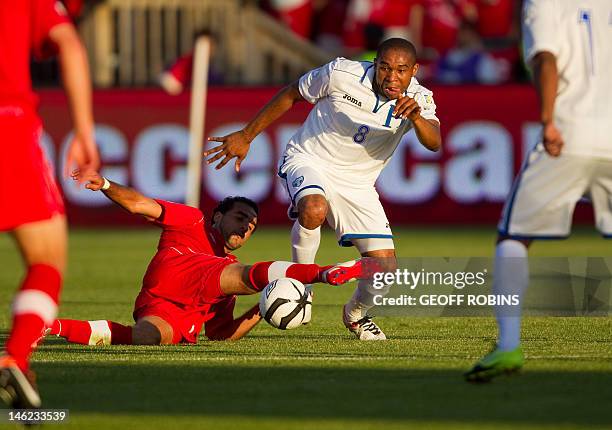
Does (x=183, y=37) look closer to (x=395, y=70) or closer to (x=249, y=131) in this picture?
(x=249, y=131)

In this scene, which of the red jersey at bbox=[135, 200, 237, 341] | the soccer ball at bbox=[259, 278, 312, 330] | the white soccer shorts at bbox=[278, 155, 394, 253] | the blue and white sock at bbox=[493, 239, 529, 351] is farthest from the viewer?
the white soccer shorts at bbox=[278, 155, 394, 253]

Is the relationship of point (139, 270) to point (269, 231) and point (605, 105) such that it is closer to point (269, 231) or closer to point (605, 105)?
point (269, 231)

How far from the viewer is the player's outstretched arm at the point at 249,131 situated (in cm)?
907

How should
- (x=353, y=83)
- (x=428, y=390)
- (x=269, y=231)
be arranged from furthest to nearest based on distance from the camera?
1. (x=269, y=231)
2. (x=353, y=83)
3. (x=428, y=390)

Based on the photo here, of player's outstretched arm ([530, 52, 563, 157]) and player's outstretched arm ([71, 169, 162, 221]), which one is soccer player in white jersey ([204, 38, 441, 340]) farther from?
player's outstretched arm ([530, 52, 563, 157])

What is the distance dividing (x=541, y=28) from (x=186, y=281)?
9.70 ft

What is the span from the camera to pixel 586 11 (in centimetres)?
681

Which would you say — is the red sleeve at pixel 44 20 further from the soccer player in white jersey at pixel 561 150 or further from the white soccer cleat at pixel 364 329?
the white soccer cleat at pixel 364 329

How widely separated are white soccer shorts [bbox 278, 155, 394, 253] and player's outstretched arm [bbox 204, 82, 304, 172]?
0.47 metres

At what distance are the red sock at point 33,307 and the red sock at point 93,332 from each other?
8.20 ft

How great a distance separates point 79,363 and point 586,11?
3.31 m

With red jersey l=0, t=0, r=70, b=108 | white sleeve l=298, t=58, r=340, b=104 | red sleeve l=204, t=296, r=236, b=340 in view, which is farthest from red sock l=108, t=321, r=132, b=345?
red jersey l=0, t=0, r=70, b=108

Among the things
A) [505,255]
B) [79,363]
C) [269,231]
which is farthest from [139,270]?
[505,255]

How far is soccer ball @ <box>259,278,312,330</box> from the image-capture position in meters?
8.27
